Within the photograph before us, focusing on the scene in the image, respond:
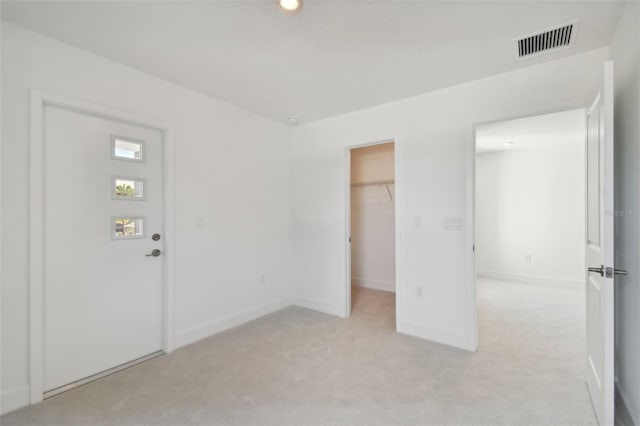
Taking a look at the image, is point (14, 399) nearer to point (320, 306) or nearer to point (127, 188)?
point (127, 188)

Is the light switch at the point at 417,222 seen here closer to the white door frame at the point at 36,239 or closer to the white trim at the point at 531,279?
the white door frame at the point at 36,239

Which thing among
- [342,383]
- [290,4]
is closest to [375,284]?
[342,383]

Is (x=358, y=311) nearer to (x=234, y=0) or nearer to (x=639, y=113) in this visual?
(x=639, y=113)

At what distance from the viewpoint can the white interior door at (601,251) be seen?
5.15ft

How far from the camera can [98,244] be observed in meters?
2.35

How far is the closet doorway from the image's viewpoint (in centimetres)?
487

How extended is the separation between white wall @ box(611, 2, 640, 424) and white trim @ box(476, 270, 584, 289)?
374 centimetres

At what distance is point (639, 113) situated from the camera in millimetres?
1582

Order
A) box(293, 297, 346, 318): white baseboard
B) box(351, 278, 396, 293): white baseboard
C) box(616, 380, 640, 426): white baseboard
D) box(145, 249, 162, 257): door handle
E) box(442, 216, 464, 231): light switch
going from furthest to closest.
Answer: box(351, 278, 396, 293): white baseboard, box(293, 297, 346, 318): white baseboard, box(442, 216, 464, 231): light switch, box(145, 249, 162, 257): door handle, box(616, 380, 640, 426): white baseboard

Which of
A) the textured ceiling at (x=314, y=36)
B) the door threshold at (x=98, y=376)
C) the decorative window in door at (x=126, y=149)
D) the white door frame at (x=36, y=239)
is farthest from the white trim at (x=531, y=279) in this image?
the white door frame at (x=36, y=239)

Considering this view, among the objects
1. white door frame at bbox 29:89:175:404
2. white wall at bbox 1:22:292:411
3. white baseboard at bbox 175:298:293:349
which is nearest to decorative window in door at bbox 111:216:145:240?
white wall at bbox 1:22:292:411

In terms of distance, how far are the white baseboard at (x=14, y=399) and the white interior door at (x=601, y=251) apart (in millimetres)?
3549

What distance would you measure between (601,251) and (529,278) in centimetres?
447

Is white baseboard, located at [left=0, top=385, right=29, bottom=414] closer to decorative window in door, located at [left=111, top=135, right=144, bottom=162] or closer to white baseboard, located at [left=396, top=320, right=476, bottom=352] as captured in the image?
decorative window in door, located at [left=111, top=135, right=144, bottom=162]
